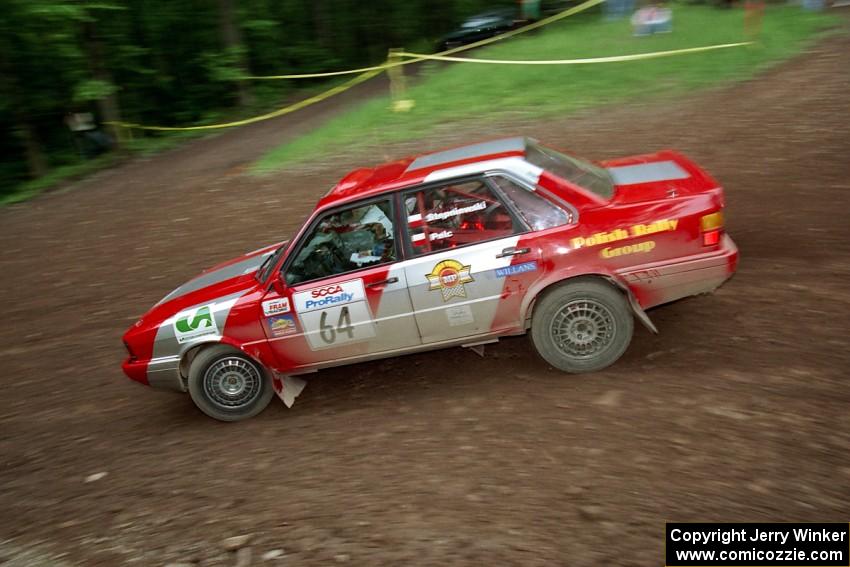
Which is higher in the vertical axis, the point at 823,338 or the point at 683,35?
the point at 683,35

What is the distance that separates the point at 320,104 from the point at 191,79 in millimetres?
6710

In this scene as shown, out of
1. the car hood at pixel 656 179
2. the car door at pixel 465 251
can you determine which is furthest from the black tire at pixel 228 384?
the car hood at pixel 656 179

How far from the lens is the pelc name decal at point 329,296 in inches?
210

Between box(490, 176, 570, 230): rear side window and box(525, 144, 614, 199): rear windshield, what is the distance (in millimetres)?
266

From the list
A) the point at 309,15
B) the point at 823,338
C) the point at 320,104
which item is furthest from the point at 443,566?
the point at 309,15

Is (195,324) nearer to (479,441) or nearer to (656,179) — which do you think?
(479,441)

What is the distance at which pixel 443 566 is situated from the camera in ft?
12.3

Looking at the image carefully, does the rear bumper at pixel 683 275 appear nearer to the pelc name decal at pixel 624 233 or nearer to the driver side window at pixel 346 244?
the pelc name decal at pixel 624 233

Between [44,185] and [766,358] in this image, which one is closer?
[766,358]

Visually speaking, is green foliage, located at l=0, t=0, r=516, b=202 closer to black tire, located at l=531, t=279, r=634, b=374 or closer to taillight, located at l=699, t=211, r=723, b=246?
black tire, located at l=531, t=279, r=634, b=374

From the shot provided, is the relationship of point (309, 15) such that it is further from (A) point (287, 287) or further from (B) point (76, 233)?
(A) point (287, 287)

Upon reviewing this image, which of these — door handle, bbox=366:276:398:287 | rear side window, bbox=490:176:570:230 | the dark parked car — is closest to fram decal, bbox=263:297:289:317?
door handle, bbox=366:276:398:287

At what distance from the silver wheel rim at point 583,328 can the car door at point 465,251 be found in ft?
1.10

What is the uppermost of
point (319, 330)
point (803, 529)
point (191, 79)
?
point (191, 79)
